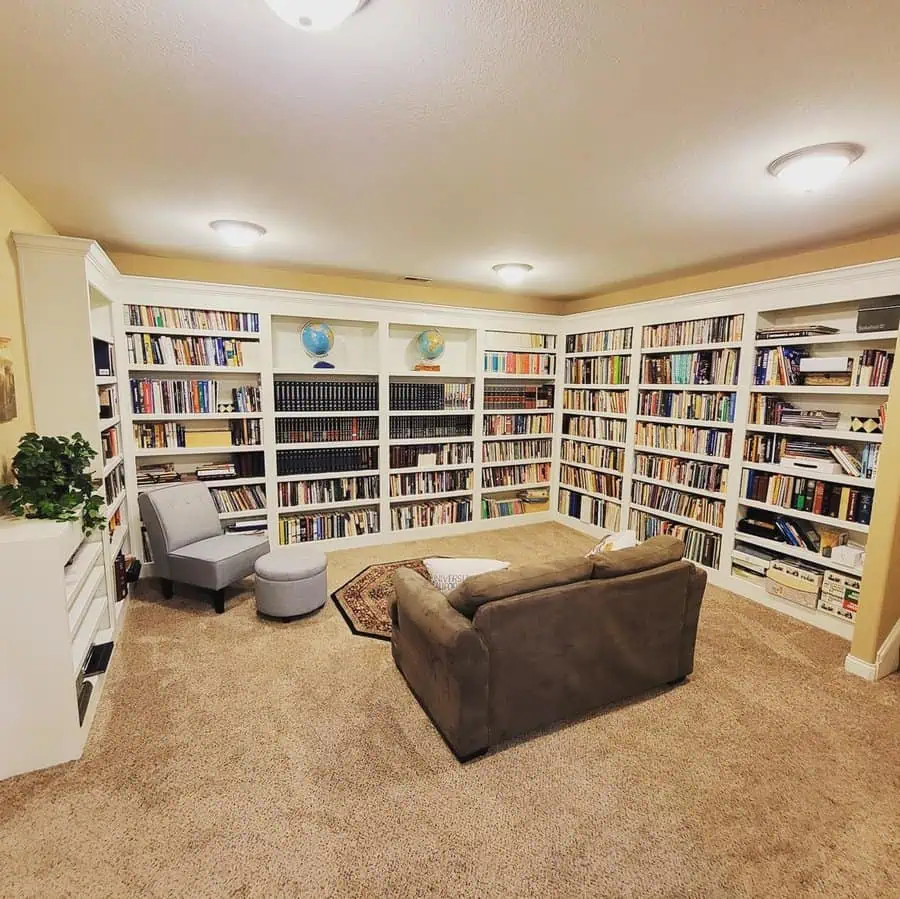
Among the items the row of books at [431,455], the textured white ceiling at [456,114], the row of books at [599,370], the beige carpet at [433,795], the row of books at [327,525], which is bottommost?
the beige carpet at [433,795]

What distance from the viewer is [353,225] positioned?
2.93 metres

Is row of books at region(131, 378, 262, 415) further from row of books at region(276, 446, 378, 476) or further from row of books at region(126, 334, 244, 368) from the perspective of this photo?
row of books at region(276, 446, 378, 476)

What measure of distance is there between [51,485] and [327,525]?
246 centimetres

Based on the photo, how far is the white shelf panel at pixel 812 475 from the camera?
9.64ft

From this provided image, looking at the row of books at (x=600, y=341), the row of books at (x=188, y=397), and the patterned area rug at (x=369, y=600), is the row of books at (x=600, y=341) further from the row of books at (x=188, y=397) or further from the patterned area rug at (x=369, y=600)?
the row of books at (x=188, y=397)

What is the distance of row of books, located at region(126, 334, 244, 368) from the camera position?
12.0 feet

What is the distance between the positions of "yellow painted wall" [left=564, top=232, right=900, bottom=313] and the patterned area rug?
10.8 feet

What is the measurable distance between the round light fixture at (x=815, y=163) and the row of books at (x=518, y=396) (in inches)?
125

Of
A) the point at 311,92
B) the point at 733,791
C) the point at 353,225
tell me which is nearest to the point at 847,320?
the point at 733,791

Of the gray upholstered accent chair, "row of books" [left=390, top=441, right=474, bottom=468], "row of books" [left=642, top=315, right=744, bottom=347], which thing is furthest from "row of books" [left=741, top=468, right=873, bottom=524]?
the gray upholstered accent chair

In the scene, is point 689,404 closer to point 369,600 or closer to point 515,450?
point 515,450

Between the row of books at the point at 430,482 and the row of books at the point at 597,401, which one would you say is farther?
the row of books at the point at 430,482

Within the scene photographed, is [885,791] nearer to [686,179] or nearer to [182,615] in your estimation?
[686,179]

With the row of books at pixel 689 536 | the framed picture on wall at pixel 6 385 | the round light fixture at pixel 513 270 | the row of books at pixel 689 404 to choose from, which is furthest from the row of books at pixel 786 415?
the framed picture on wall at pixel 6 385
